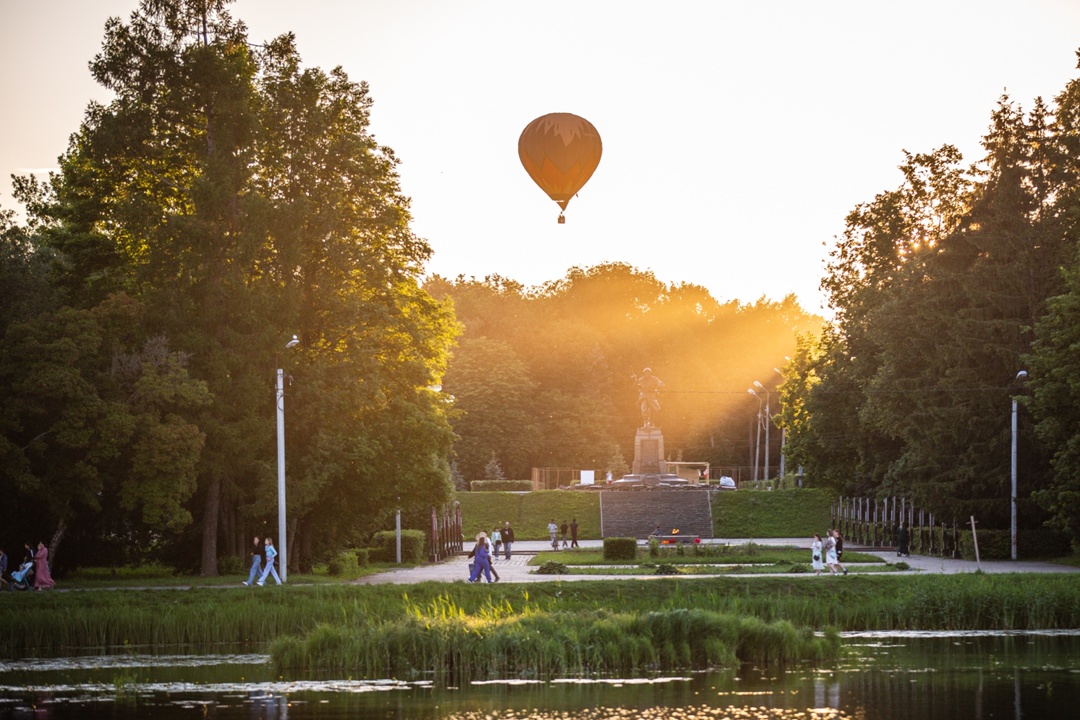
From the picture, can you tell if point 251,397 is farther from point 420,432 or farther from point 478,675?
point 478,675

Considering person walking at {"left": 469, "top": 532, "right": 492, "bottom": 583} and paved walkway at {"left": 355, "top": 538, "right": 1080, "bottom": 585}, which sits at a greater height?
person walking at {"left": 469, "top": 532, "right": 492, "bottom": 583}

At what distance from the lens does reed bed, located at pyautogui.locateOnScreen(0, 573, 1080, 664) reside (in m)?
29.4

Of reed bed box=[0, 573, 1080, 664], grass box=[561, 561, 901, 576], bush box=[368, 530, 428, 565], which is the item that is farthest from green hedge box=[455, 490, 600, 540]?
reed bed box=[0, 573, 1080, 664]

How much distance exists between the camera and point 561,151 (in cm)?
3812

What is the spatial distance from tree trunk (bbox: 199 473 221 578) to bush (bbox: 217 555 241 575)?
0.76 metres

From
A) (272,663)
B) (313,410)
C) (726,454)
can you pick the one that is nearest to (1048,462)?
(313,410)

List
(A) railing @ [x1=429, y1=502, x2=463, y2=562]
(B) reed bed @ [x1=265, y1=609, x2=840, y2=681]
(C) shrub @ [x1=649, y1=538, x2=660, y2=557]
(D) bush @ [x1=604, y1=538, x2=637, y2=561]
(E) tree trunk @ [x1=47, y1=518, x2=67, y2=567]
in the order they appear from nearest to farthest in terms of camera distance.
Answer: (B) reed bed @ [x1=265, y1=609, x2=840, y2=681] < (E) tree trunk @ [x1=47, y1=518, x2=67, y2=567] < (D) bush @ [x1=604, y1=538, x2=637, y2=561] < (C) shrub @ [x1=649, y1=538, x2=660, y2=557] < (A) railing @ [x1=429, y1=502, x2=463, y2=562]

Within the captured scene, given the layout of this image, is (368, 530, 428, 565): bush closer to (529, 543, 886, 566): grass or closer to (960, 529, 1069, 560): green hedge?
(529, 543, 886, 566): grass

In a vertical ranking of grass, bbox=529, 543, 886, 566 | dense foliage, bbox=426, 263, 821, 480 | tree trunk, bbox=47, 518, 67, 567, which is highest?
dense foliage, bbox=426, 263, 821, 480

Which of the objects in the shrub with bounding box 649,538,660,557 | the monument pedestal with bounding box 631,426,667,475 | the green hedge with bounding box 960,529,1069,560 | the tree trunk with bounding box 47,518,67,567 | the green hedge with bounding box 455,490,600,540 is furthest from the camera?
the monument pedestal with bounding box 631,426,667,475

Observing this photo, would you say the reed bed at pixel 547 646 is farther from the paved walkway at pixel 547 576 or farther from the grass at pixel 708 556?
the grass at pixel 708 556

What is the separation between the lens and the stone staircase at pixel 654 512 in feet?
230

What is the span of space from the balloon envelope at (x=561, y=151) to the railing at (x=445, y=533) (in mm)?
16493

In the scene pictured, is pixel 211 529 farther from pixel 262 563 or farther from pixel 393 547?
pixel 393 547
